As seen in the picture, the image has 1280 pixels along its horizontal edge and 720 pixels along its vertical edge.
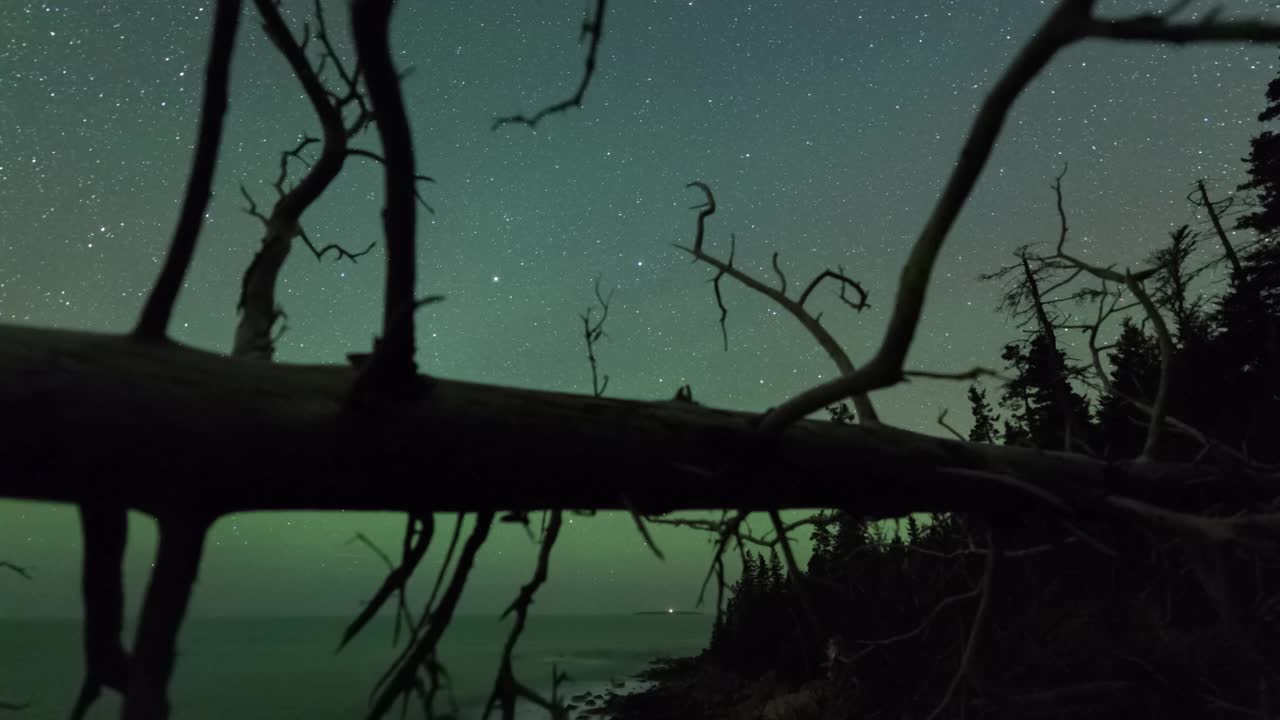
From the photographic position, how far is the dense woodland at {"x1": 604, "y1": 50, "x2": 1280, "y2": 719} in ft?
8.22

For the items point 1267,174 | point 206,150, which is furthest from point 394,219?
point 1267,174

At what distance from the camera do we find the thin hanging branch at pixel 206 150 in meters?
1.42

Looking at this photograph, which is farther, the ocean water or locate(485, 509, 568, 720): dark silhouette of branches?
the ocean water

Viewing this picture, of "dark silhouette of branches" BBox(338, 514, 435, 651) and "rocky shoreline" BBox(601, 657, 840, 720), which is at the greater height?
"dark silhouette of branches" BBox(338, 514, 435, 651)

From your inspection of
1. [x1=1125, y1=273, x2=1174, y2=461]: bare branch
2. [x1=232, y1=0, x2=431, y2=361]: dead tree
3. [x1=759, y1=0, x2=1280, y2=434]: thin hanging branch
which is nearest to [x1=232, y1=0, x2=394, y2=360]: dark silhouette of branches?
[x1=232, y1=0, x2=431, y2=361]: dead tree

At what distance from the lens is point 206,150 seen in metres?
1.44

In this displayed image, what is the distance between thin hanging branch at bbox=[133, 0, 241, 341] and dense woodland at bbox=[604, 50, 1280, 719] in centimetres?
181

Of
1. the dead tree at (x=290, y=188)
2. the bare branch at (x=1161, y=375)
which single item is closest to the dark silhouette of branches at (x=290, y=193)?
the dead tree at (x=290, y=188)

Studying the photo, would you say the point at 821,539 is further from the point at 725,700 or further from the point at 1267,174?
the point at 1267,174

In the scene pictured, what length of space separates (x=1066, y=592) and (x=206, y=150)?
15323mm

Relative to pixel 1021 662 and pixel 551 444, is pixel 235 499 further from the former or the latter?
pixel 1021 662

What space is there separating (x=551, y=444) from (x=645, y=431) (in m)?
0.25

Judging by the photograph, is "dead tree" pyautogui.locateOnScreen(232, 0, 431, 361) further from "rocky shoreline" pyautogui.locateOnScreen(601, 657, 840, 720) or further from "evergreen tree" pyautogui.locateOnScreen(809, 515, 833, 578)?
"rocky shoreline" pyautogui.locateOnScreen(601, 657, 840, 720)

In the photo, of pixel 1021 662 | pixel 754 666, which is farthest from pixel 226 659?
pixel 1021 662
